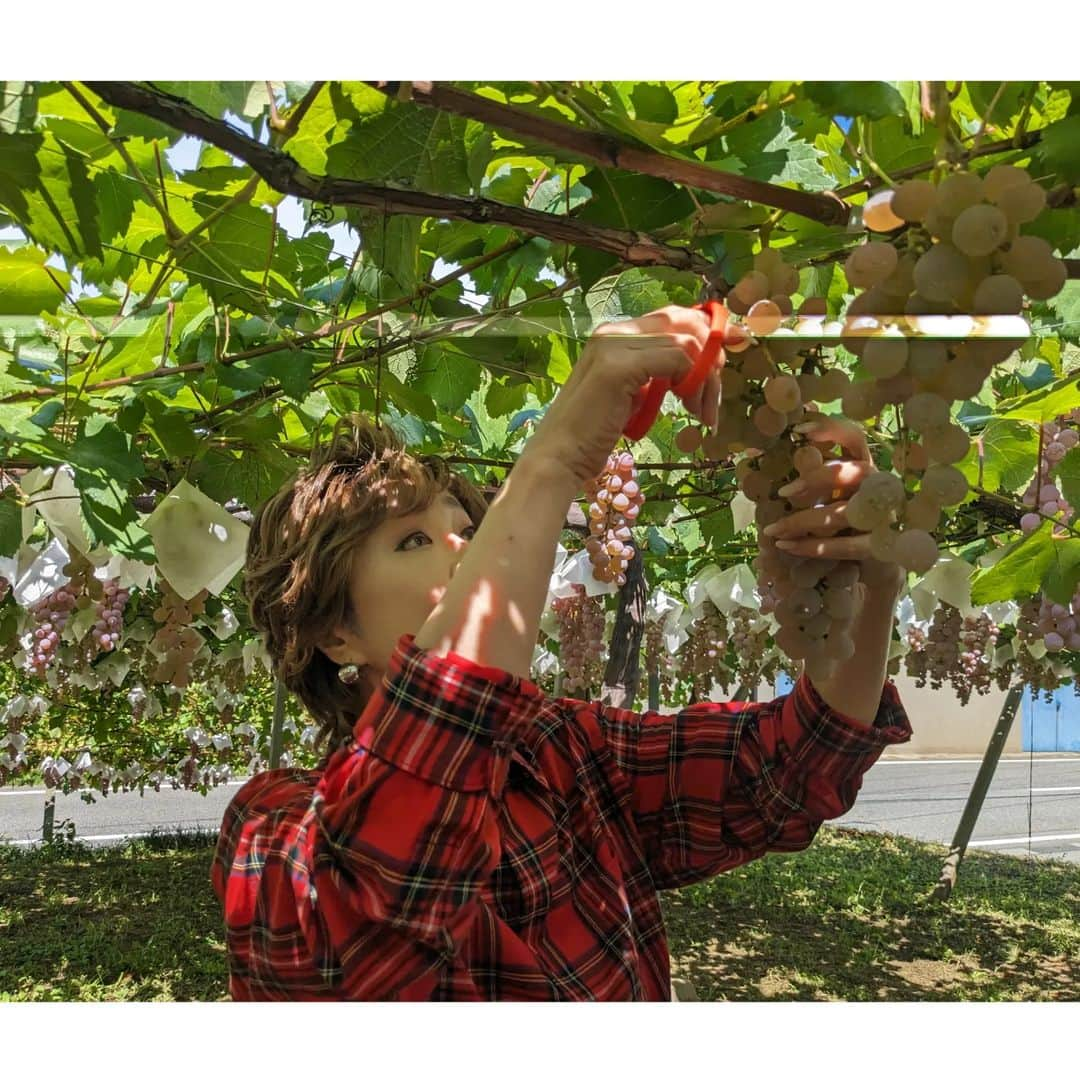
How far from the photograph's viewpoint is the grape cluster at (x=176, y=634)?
2529 mm

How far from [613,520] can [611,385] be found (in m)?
1.13

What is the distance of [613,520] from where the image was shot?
1717 mm

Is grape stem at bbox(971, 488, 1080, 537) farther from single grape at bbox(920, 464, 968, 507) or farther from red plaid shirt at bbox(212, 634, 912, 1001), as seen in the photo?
single grape at bbox(920, 464, 968, 507)

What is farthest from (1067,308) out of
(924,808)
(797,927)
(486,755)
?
(797,927)

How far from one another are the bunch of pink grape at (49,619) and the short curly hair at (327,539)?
194 cm

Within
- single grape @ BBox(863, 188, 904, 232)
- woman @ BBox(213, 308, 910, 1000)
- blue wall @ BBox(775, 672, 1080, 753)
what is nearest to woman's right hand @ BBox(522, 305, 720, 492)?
woman @ BBox(213, 308, 910, 1000)

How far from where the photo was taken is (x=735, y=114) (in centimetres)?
72

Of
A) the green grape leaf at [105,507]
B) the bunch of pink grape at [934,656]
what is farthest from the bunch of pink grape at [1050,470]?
the green grape leaf at [105,507]

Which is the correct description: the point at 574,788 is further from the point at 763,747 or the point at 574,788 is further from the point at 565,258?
the point at 565,258

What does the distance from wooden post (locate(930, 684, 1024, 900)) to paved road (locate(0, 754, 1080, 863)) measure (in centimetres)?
4

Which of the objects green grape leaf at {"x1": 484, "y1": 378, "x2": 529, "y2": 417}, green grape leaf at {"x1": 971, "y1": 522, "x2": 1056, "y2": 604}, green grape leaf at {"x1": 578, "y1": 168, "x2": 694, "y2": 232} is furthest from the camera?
green grape leaf at {"x1": 971, "y1": 522, "x2": 1056, "y2": 604}

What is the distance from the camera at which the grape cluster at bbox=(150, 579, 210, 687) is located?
2.53 metres
